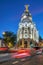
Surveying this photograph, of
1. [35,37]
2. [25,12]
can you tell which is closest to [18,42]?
[35,37]

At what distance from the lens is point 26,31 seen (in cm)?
15488

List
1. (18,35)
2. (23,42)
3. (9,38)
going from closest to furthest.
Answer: (9,38) → (23,42) → (18,35)

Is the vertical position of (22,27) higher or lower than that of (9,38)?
higher

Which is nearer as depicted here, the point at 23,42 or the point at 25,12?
the point at 23,42

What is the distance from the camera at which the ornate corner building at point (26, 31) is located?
14812cm

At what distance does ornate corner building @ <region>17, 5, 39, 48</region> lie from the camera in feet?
486

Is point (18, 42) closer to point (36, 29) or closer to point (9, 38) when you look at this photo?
point (36, 29)

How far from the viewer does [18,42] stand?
14838 centimetres

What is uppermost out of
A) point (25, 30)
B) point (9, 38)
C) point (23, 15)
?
point (23, 15)

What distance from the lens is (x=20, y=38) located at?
153m

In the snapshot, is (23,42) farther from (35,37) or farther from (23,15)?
(23,15)

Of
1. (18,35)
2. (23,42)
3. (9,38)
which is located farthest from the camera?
(18,35)

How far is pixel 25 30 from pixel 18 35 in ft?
17.9

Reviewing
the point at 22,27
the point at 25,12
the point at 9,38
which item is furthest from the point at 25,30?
the point at 9,38
